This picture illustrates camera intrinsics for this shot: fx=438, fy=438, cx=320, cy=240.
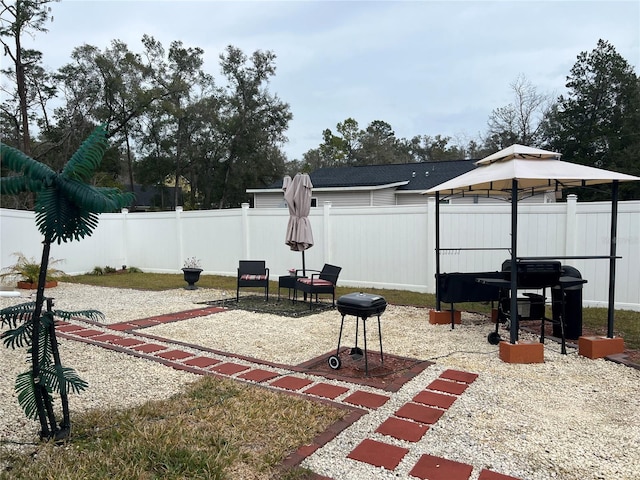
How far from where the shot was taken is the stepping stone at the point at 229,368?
4.21 metres

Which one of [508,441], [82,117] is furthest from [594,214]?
[82,117]

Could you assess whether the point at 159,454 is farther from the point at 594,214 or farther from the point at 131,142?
the point at 131,142

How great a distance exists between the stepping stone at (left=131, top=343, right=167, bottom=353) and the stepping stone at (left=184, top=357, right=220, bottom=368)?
619 mm

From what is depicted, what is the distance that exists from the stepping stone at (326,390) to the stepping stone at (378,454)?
2.74 feet

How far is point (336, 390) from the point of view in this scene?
375 centimetres

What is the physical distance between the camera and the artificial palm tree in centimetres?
233

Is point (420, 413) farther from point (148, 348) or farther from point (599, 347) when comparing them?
point (148, 348)

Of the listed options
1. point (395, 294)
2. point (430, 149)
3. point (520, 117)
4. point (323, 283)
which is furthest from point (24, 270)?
point (430, 149)

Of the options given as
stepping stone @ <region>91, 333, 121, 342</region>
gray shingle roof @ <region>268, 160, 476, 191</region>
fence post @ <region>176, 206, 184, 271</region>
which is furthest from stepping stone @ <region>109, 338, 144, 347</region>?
gray shingle roof @ <region>268, 160, 476, 191</region>

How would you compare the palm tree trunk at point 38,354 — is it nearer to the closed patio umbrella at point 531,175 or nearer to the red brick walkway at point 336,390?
the red brick walkway at point 336,390

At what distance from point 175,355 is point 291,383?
60.7 inches

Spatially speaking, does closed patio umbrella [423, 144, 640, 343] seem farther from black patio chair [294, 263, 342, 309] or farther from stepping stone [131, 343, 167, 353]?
stepping stone [131, 343, 167, 353]

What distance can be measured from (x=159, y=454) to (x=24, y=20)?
22.3m

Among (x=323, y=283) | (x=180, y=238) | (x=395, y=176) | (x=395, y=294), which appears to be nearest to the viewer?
(x=323, y=283)
